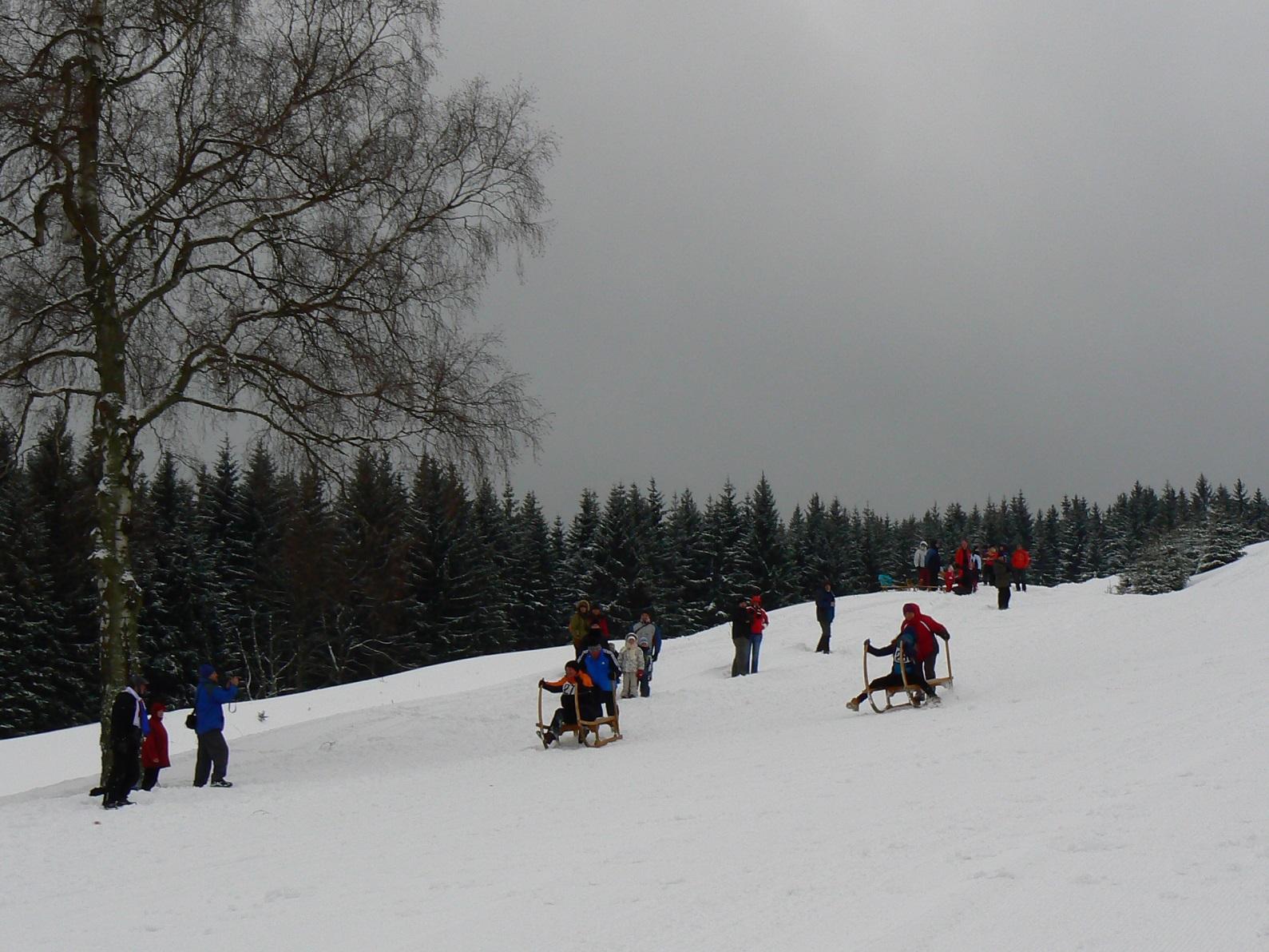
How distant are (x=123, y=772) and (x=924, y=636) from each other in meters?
10.9

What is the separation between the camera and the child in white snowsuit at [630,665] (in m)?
21.5

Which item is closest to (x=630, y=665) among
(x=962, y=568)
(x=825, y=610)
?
(x=825, y=610)

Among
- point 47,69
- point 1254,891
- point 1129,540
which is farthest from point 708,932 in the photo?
point 1129,540

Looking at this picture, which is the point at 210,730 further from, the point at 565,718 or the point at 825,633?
the point at 825,633

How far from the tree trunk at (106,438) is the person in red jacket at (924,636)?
1093cm

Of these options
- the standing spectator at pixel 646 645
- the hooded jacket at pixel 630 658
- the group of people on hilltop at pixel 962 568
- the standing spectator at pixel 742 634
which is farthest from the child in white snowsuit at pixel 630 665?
the group of people on hilltop at pixel 962 568

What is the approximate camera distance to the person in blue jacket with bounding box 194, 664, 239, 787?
1435 cm

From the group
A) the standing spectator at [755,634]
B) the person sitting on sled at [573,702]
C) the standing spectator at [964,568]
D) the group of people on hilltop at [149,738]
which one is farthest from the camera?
the standing spectator at [964,568]

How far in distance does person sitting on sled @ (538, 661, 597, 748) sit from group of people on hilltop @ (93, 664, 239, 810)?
182 inches

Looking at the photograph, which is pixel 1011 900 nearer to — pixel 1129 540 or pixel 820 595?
pixel 820 595

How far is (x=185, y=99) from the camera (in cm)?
1522

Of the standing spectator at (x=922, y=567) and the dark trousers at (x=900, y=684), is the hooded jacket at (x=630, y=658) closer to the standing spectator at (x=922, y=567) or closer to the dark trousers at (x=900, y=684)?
the dark trousers at (x=900, y=684)

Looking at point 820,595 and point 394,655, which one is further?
point 394,655

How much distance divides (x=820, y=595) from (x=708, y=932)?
1926 cm
